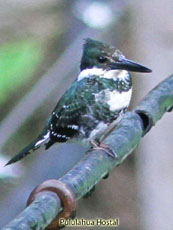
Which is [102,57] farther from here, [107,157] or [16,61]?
[107,157]

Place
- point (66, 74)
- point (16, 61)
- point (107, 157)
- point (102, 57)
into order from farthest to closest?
point (66, 74), point (102, 57), point (16, 61), point (107, 157)

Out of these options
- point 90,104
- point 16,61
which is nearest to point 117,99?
point 90,104

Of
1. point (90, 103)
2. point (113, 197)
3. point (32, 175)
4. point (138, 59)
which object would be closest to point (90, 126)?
point (90, 103)

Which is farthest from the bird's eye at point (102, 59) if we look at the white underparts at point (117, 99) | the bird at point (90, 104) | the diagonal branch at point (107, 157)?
the diagonal branch at point (107, 157)

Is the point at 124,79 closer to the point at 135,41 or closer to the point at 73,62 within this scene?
the point at 73,62

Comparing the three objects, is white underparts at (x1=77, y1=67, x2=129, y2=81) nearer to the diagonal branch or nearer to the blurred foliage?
the blurred foliage

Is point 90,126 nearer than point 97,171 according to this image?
No

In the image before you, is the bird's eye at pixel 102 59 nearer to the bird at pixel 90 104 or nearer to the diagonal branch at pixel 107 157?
the bird at pixel 90 104
